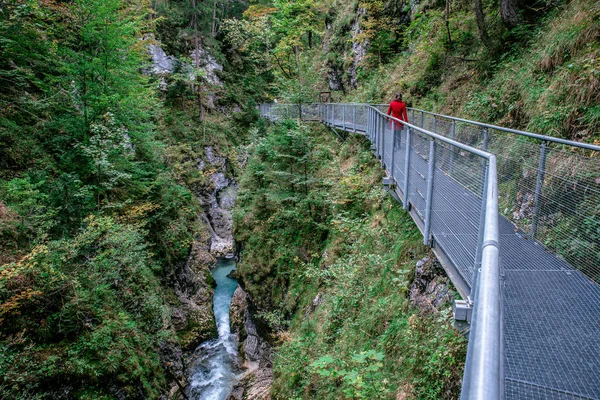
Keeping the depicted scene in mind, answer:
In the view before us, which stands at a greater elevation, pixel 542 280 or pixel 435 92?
pixel 435 92

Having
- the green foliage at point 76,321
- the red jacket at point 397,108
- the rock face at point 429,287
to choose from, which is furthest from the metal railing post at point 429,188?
the green foliage at point 76,321

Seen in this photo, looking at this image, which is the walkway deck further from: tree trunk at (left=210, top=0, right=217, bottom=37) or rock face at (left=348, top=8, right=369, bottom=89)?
tree trunk at (left=210, top=0, right=217, bottom=37)

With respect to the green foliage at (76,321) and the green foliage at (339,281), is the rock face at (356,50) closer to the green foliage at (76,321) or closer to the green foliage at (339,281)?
the green foliage at (339,281)

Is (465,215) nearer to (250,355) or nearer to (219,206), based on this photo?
(250,355)

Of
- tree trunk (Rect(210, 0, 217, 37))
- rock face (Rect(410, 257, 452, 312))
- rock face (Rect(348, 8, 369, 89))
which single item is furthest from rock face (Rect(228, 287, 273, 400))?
tree trunk (Rect(210, 0, 217, 37))

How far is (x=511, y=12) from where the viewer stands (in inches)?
342

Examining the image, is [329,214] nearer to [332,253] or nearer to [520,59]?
[332,253]

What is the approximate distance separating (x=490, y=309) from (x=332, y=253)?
374 inches

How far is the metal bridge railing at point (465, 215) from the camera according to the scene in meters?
0.96

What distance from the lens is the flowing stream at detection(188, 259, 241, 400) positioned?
1370cm

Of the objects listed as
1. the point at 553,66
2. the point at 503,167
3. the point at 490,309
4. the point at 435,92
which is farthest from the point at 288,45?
the point at 490,309

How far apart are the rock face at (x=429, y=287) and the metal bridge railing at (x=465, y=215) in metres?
0.79

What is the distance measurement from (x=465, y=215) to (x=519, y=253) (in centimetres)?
95

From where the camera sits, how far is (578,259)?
3.30 m
